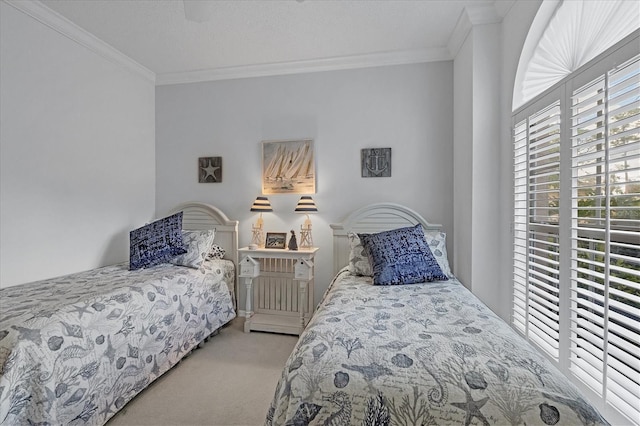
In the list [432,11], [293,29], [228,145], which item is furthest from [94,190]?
[432,11]

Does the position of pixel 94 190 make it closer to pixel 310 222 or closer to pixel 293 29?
pixel 310 222

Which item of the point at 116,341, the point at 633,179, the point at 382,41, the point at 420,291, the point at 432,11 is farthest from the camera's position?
the point at 382,41

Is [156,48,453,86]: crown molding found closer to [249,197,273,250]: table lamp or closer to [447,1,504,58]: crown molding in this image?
[447,1,504,58]: crown molding

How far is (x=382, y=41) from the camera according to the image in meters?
2.73

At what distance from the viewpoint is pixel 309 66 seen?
3102mm

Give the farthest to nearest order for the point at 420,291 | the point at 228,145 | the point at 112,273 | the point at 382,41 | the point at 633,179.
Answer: the point at 228,145
the point at 382,41
the point at 112,273
the point at 420,291
the point at 633,179

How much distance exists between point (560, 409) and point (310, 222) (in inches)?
95.6

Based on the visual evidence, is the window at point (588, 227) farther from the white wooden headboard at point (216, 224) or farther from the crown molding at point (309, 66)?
the white wooden headboard at point (216, 224)

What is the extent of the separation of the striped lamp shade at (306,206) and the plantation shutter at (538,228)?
1.65m

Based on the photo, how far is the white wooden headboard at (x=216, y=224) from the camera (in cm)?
322

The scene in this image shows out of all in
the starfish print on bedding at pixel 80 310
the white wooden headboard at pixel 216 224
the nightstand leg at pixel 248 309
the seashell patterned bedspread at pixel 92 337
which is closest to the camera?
the seashell patterned bedspread at pixel 92 337

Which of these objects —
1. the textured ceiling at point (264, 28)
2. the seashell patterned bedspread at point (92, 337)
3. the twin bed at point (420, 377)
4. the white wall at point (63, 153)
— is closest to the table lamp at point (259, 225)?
the seashell patterned bedspread at point (92, 337)

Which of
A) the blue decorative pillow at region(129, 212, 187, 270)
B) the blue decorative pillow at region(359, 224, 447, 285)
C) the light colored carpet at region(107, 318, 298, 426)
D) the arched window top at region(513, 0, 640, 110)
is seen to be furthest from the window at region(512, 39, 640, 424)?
the blue decorative pillow at region(129, 212, 187, 270)

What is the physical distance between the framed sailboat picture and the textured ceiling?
0.86 m
